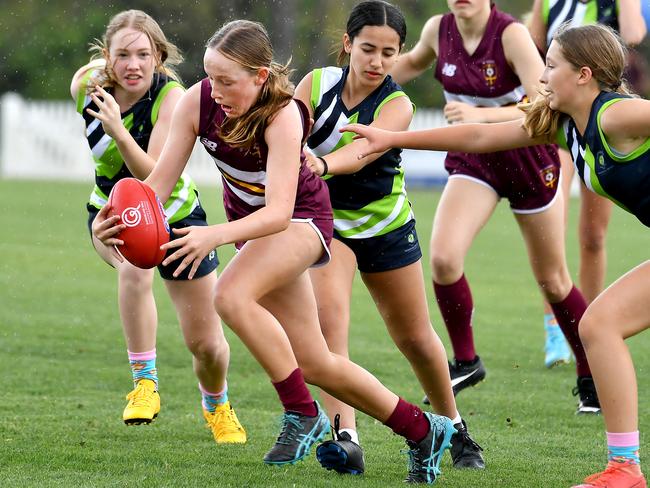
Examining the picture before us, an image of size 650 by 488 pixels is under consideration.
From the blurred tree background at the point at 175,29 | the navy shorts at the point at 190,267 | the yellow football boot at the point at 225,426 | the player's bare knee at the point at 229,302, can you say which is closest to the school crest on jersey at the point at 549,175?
the navy shorts at the point at 190,267

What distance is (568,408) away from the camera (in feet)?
19.8

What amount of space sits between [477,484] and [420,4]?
2915 cm

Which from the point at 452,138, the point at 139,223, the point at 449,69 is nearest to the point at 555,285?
the point at 449,69

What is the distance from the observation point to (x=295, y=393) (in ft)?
13.8

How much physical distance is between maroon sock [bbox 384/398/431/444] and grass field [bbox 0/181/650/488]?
19 cm

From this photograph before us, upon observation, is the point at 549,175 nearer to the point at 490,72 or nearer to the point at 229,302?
the point at 490,72

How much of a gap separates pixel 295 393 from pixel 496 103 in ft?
8.46

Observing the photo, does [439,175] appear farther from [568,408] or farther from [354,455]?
[354,455]

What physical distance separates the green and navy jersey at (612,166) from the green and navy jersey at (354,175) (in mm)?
932

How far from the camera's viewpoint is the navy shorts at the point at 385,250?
472 cm

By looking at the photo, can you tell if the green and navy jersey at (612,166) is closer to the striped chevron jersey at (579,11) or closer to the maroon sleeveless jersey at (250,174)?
the maroon sleeveless jersey at (250,174)

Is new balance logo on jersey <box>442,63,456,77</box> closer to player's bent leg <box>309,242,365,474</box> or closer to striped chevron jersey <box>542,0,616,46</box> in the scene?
striped chevron jersey <box>542,0,616,46</box>

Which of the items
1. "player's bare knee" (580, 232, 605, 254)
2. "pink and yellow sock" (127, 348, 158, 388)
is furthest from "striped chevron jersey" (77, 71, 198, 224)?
"player's bare knee" (580, 232, 605, 254)

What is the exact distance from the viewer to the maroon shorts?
6078mm
